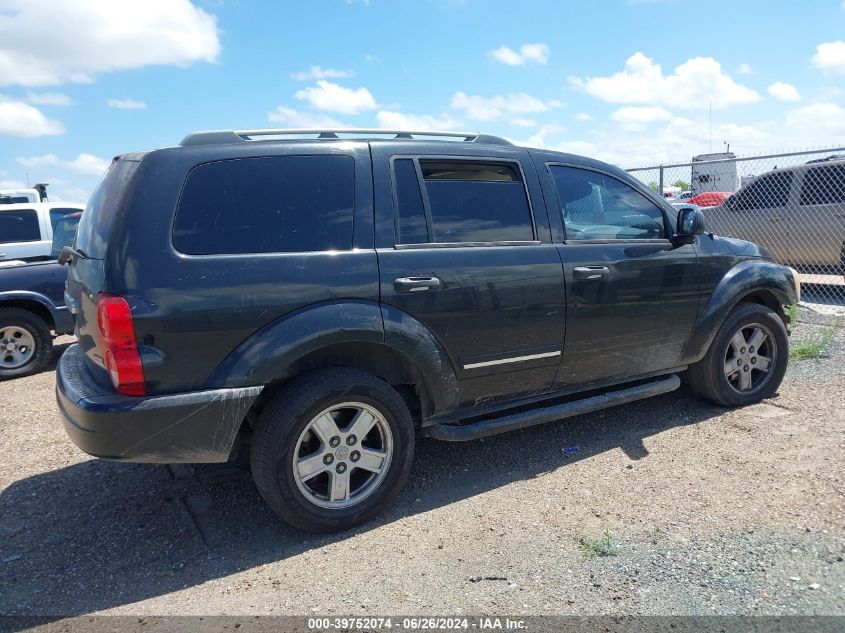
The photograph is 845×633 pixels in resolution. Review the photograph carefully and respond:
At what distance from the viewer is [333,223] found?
3229 mm

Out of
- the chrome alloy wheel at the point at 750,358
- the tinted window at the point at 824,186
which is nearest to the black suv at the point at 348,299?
the chrome alloy wheel at the point at 750,358

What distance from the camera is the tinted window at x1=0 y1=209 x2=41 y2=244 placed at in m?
8.33

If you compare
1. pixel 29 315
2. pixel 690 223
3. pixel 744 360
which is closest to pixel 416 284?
pixel 690 223

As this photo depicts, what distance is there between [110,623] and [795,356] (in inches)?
242

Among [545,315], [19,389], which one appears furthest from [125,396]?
[19,389]

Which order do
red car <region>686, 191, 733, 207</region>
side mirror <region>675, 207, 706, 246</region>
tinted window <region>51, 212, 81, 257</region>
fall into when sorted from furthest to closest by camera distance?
red car <region>686, 191, 733, 207</region> → tinted window <region>51, 212, 81, 257</region> → side mirror <region>675, 207, 706, 246</region>

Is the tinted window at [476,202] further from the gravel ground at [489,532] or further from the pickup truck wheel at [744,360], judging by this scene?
the pickup truck wheel at [744,360]

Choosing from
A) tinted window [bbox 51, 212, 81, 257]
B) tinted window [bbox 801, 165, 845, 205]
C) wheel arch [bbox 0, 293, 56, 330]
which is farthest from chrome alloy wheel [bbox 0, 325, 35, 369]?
tinted window [bbox 801, 165, 845, 205]

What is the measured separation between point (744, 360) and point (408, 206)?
3.03 m

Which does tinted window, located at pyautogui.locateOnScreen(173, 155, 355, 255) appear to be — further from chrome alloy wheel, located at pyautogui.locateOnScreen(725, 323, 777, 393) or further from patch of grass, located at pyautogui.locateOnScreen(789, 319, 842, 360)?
patch of grass, located at pyautogui.locateOnScreen(789, 319, 842, 360)

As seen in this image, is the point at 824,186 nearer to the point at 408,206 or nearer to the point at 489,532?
the point at 408,206

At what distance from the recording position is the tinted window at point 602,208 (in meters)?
4.01

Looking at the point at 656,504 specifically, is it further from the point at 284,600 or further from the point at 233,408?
the point at 233,408

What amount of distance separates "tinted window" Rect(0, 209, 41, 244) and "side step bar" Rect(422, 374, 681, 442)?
731 cm
